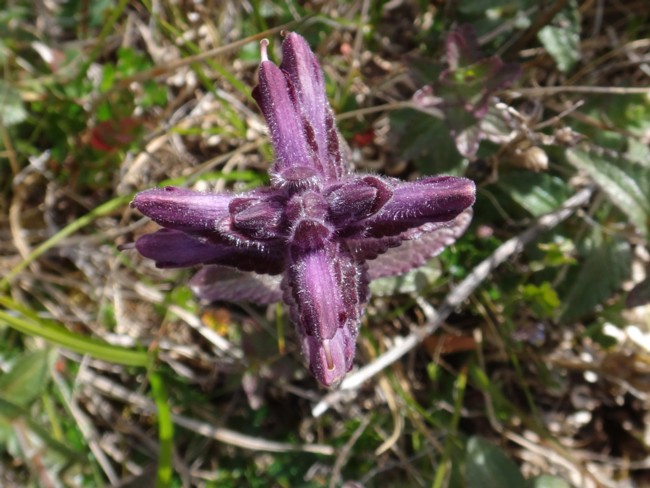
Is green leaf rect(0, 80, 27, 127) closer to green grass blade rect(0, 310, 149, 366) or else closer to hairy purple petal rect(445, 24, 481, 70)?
green grass blade rect(0, 310, 149, 366)

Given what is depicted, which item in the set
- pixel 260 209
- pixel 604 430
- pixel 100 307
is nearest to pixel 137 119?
pixel 100 307

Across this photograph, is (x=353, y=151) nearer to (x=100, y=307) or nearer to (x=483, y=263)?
(x=483, y=263)

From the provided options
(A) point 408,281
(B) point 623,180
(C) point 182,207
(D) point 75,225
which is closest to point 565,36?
(B) point 623,180

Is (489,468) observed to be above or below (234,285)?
below

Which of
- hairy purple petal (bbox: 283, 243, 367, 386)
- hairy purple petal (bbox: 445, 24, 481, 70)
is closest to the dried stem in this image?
hairy purple petal (bbox: 445, 24, 481, 70)

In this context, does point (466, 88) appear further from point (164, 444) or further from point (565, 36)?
point (164, 444)

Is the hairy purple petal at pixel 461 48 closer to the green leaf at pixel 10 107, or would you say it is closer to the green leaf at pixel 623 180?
the green leaf at pixel 623 180
